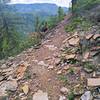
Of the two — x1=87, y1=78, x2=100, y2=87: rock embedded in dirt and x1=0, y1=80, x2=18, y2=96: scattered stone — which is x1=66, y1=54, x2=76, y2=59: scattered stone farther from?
x1=0, y1=80, x2=18, y2=96: scattered stone

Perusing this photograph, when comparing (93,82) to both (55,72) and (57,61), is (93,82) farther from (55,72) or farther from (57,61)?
(57,61)

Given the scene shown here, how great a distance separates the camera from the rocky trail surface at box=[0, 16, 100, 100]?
1227 centimetres

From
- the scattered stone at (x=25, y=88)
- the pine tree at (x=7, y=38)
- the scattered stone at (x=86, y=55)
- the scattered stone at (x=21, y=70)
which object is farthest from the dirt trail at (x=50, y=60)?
the pine tree at (x=7, y=38)

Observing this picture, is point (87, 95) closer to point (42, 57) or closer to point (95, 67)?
point (95, 67)

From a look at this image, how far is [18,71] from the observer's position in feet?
46.2

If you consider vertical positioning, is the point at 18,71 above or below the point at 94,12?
below

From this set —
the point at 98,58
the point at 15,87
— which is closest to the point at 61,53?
the point at 98,58

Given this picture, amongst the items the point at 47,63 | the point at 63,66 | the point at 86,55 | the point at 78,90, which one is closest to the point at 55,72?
the point at 63,66

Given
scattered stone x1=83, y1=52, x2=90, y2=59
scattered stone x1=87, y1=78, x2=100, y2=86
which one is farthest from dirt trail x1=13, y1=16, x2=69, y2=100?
scattered stone x1=83, y1=52, x2=90, y2=59

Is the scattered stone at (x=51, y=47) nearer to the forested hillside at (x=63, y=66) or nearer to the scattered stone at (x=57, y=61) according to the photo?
the forested hillside at (x=63, y=66)

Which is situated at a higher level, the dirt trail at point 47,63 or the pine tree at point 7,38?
the dirt trail at point 47,63

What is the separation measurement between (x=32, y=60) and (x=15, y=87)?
2.15 m

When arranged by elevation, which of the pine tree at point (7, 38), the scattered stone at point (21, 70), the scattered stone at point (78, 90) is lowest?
the pine tree at point (7, 38)

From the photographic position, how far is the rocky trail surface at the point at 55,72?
12273 millimetres
